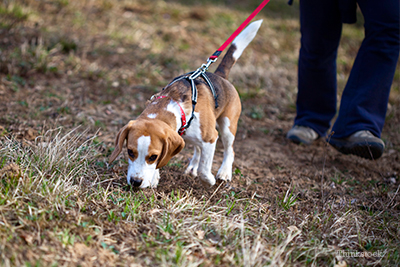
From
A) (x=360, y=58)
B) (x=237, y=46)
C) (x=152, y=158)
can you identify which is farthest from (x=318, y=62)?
(x=152, y=158)

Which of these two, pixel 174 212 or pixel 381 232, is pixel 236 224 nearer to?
pixel 174 212

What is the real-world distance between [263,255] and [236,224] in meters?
0.33

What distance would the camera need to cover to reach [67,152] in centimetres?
318

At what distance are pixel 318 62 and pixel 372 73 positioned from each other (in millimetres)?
727

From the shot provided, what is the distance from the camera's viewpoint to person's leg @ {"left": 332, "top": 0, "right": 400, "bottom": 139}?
3.74 m

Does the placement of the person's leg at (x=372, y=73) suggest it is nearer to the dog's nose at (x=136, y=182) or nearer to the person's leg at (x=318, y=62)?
the person's leg at (x=318, y=62)

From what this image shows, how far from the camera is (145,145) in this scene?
2.70m

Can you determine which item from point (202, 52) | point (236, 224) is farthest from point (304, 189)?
point (202, 52)

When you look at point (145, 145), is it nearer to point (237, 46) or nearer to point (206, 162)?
point (206, 162)

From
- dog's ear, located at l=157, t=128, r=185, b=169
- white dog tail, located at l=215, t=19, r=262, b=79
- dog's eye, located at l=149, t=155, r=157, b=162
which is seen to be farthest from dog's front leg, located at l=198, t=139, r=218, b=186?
white dog tail, located at l=215, t=19, r=262, b=79

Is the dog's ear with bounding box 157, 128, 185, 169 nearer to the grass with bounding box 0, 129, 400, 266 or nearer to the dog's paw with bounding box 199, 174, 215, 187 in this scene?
the grass with bounding box 0, 129, 400, 266

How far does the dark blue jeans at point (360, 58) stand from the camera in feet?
12.5

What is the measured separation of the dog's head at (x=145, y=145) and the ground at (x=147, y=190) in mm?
240

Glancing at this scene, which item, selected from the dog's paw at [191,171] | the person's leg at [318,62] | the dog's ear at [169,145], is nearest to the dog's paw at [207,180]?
the dog's paw at [191,171]
